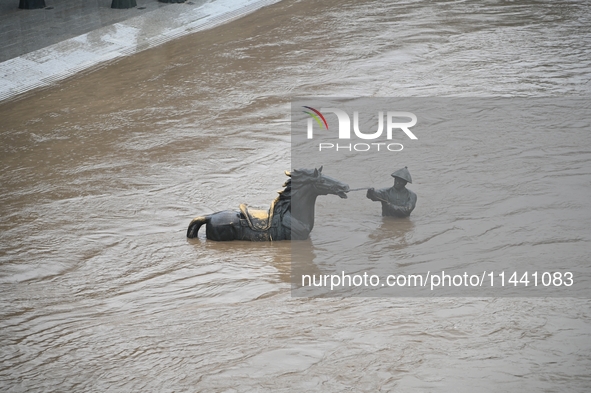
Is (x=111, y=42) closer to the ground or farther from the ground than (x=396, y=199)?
farther from the ground

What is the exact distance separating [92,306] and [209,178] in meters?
2.87

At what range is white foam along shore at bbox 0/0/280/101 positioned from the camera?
11.6m

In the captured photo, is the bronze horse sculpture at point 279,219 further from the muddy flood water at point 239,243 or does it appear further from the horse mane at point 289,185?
the muddy flood water at point 239,243

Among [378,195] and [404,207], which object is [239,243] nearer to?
[378,195]

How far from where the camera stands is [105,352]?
4926 mm

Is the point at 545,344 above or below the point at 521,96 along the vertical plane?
below

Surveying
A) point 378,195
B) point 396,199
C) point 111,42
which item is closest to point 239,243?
point 378,195

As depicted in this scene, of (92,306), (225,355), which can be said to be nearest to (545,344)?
(225,355)

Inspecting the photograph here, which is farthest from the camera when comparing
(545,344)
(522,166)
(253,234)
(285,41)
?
(285,41)

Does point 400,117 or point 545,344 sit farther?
point 400,117

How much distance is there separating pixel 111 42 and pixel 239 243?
7.58 meters

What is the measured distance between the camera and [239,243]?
657 centimetres

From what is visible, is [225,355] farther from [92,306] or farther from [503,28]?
[503,28]

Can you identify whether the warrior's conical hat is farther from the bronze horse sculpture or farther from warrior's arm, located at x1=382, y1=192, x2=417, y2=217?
the bronze horse sculpture
